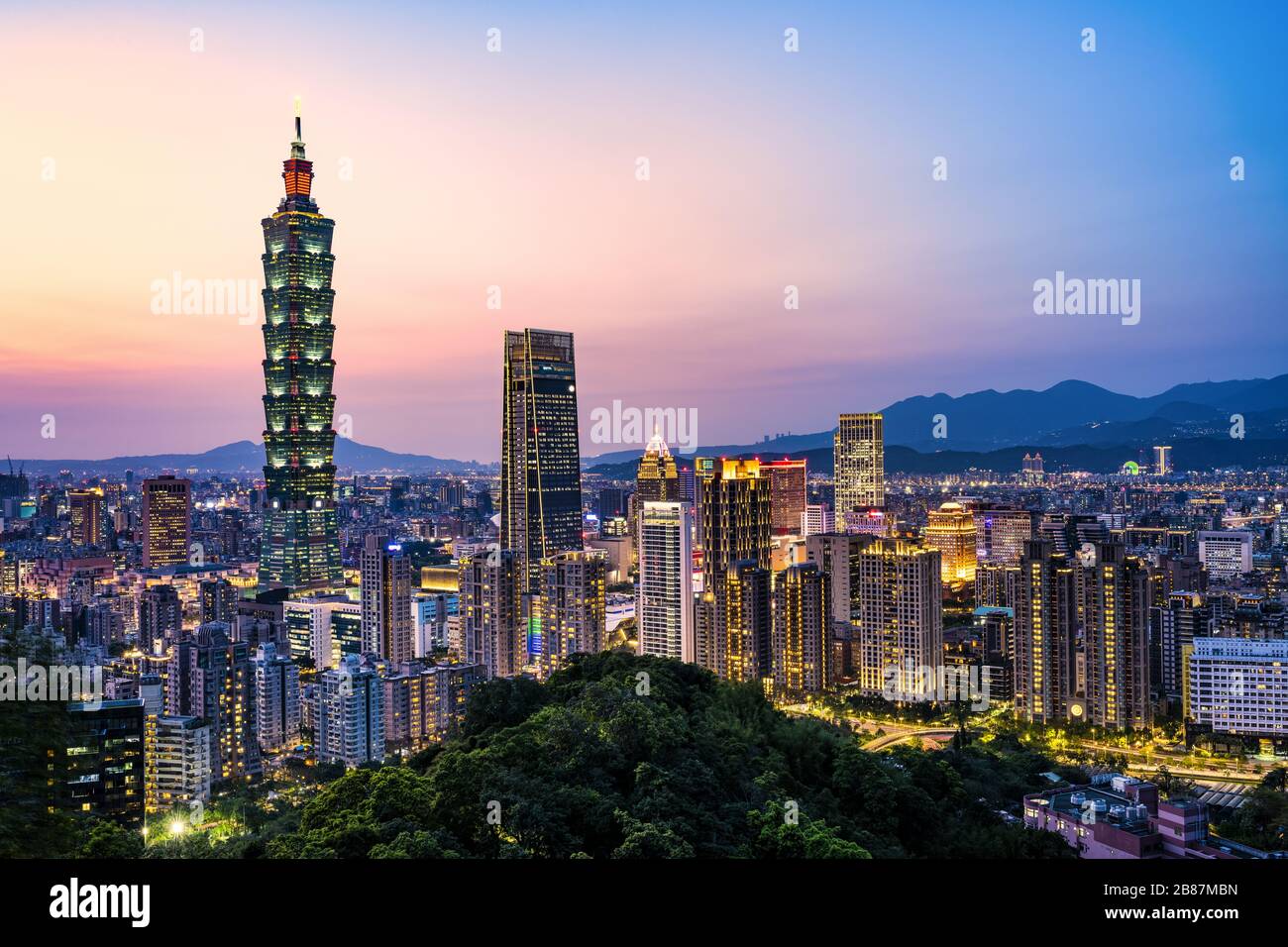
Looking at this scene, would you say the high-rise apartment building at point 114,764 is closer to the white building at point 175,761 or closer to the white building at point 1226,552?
the white building at point 175,761

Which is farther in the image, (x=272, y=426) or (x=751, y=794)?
(x=272, y=426)

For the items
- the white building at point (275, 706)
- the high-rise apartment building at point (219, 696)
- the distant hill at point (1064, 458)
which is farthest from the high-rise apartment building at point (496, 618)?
the distant hill at point (1064, 458)

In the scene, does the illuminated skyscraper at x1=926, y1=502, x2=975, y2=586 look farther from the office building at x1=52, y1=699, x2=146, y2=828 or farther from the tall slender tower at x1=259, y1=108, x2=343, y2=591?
the office building at x1=52, y1=699, x2=146, y2=828

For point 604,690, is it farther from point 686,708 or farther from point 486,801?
point 486,801

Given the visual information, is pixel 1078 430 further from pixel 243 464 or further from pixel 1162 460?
pixel 243 464
